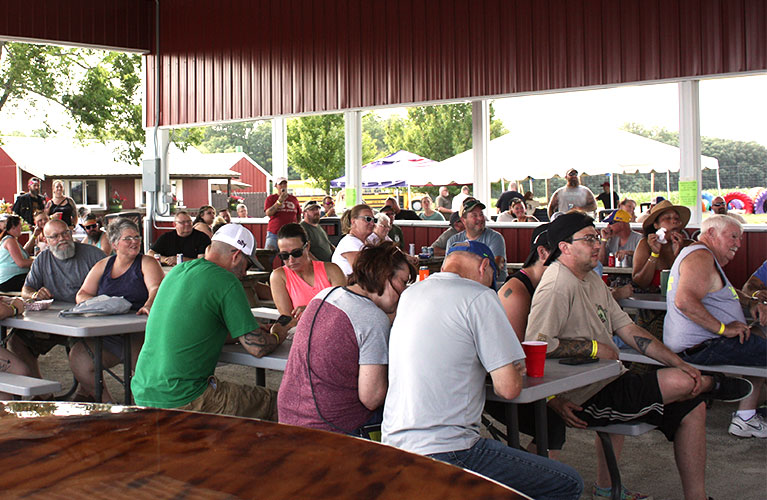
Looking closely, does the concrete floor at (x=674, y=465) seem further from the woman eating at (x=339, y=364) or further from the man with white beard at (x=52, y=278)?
the man with white beard at (x=52, y=278)

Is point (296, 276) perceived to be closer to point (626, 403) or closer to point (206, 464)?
point (626, 403)

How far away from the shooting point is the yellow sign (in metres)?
9.44

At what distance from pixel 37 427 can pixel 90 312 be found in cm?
399

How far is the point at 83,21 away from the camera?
45.4ft

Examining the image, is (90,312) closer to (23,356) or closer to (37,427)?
(23,356)

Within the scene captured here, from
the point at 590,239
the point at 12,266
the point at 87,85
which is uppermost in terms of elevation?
the point at 87,85

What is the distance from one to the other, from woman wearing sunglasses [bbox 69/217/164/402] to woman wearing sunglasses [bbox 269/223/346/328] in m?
0.85

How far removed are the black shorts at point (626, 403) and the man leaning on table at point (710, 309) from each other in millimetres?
1180

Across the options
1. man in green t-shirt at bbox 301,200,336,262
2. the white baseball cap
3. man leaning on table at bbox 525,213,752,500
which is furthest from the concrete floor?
man in green t-shirt at bbox 301,200,336,262

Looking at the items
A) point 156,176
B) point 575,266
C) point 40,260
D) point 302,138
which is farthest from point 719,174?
point 302,138

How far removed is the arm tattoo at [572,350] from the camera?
12.3 feet

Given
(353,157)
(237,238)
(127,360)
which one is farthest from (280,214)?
(237,238)

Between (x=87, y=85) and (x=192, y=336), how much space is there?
63.6ft

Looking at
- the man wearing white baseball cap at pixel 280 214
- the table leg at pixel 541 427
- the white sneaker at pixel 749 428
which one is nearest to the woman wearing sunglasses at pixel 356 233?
the white sneaker at pixel 749 428
